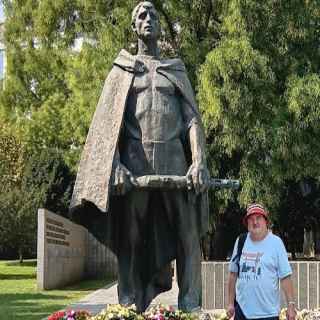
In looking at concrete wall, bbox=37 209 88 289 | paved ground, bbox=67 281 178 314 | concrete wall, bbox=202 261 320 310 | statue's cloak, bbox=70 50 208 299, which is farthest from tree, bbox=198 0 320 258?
statue's cloak, bbox=70 50 208 299

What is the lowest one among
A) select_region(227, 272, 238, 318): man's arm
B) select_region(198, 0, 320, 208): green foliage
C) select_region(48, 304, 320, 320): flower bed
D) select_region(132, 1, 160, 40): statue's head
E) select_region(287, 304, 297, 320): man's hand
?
select_region(48, 304, 320, 320): flower bed

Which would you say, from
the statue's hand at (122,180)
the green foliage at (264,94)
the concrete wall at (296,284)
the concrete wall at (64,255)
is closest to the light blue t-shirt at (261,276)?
the statue's hand at (122,180)

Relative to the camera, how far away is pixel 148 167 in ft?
20.4

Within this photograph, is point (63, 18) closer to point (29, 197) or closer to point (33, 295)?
point (33, 295)

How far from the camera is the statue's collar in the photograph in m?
6.39

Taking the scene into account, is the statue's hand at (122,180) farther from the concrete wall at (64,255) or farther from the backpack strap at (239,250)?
the concrete wall at (64,255)

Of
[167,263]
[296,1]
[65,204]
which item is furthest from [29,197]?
[167,263]

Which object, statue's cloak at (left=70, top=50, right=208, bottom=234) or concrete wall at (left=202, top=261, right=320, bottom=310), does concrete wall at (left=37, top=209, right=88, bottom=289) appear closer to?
concrete wall at (left=202, top=261, right=320, bottom=310)

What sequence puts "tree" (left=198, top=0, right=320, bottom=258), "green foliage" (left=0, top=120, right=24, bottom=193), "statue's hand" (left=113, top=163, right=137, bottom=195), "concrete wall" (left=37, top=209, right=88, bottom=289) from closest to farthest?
1. "statue's hand" (left=113, top=163, right=137, bottom=195)
2. "tree" (left=198, top=0, right=320, bottom=258)
3. "concrete wall" (left=37, top=209, right=88, bottom=289)
4. "green foliage" (left=0, top=120, right=24, bottom=193)

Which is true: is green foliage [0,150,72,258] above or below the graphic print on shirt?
above

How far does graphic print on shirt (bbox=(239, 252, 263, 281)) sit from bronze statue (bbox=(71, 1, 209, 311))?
751 millimetres

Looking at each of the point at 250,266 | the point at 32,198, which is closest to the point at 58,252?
the point at 32,198

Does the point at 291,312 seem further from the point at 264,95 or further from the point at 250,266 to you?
the point at 264,95

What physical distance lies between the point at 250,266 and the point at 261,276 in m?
0.11
